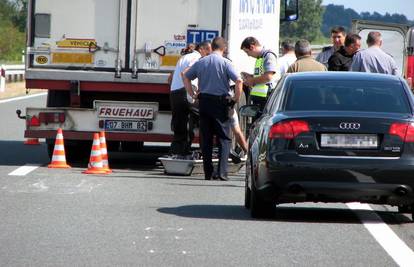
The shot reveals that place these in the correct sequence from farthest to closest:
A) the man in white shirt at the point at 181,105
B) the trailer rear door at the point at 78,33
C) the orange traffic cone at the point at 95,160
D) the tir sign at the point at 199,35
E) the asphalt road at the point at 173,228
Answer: the trailer rear door at the point at 78,33 → the tir sign at the point at 199,35 → the man in white shirt at the point at 181,105 → the orange traffic cone at the point at 95,160 → the asphalt road at the point at 173,228

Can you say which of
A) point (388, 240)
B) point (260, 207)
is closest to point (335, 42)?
point (260, 207)

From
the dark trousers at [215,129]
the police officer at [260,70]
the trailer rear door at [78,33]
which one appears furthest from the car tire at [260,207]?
the trailer rear door at [78,33]

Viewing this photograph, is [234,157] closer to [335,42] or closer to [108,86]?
[108,86]

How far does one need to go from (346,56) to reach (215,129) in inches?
83.8

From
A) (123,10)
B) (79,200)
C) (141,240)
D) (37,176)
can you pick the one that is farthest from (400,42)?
(141,240)

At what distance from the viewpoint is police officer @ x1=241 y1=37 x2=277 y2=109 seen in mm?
16859

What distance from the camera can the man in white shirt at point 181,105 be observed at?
1709cm

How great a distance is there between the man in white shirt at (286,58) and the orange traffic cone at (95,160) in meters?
2.96

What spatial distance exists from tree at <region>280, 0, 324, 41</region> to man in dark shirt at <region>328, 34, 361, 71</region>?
5974 inches

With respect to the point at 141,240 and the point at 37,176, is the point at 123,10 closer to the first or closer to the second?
the point at 37,176

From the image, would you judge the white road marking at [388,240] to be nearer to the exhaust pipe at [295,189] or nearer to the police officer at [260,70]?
the exhaust pipe at [295,189]

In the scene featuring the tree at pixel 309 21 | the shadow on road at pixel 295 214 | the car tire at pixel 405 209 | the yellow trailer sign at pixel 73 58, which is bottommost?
the shadow on road at pixel 295 214

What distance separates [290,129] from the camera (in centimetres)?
1137

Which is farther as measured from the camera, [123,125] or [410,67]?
[410,67]
